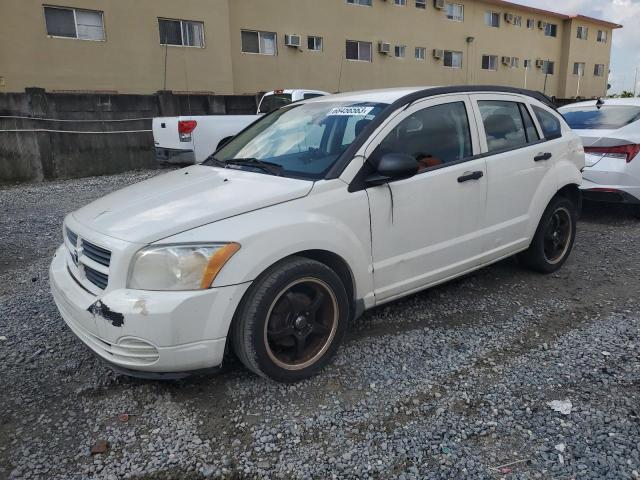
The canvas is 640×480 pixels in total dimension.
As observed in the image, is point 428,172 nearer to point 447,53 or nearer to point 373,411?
point 373,411

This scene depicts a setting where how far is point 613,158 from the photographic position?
612 cm

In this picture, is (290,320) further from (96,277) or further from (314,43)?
(314,43)

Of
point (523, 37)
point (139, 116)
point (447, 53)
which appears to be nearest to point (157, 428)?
point (139, 116)

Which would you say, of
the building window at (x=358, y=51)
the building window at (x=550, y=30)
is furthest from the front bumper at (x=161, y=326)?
the building window at (x=550, y=30)

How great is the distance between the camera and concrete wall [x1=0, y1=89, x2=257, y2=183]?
10.8 metres

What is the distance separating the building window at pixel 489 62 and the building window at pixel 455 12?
9.92ft

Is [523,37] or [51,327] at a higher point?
[523,37]

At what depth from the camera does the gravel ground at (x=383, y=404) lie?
235 cm

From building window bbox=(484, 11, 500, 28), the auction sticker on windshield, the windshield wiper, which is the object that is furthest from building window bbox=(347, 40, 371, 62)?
the windshield wiper

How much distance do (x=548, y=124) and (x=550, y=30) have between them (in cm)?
3380

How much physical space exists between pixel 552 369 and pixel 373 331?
1183mm

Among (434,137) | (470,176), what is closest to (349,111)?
(434,137)

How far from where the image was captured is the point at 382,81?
2339 cm

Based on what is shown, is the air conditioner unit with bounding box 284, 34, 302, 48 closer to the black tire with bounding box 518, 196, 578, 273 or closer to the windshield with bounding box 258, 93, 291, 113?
the windshield with bounding box 258, 93, 291, 113
